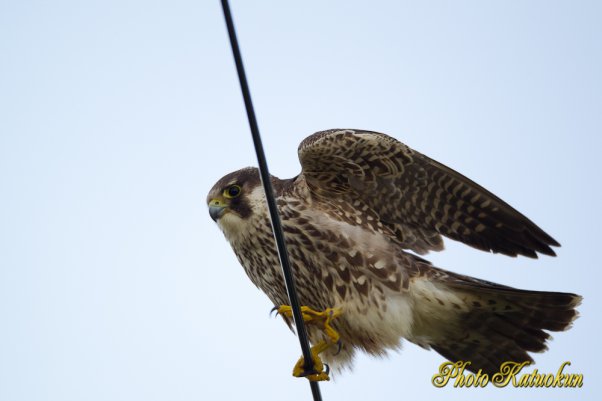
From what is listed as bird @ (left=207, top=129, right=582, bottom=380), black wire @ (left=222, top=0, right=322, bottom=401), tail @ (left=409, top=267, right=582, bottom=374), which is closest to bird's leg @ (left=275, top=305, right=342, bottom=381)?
bird @ (left=207, top=129, right=582, bottom=380)

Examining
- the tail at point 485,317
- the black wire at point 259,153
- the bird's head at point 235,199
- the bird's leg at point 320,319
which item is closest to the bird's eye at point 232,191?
the bird's head at point 235,199

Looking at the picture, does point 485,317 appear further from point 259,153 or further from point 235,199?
point 259,153

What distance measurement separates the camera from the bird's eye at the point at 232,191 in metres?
4.38

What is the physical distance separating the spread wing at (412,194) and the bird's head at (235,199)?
352 mm

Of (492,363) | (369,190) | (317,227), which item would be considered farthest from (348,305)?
(492,363)

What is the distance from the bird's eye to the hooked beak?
0.22ft

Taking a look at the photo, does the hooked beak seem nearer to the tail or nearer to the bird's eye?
the bird's eye

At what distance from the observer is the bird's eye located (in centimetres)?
438

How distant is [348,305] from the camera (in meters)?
3.97

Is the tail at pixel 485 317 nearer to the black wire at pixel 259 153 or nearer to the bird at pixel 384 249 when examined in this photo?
the bird at pixel 384 249

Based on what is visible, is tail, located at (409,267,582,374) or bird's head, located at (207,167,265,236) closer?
tail, located at (409,267,582,374)

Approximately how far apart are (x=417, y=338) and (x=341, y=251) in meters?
0.81

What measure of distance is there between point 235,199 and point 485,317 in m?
1.67

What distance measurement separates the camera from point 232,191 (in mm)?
4395
